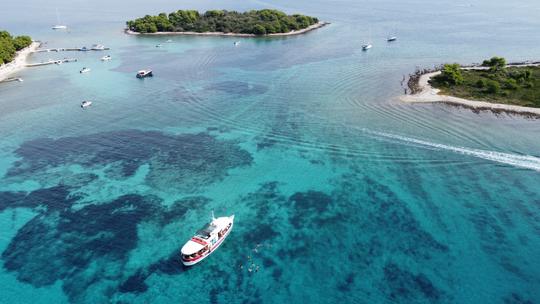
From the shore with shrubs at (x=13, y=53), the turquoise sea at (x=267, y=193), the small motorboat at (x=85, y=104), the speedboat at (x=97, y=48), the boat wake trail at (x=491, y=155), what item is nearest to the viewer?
the turquoise sea at (x=267, y=193)

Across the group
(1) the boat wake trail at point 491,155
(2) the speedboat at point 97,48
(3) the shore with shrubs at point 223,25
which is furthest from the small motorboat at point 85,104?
(3) the shore with shrubs at point 223,25

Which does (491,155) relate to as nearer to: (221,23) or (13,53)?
(221,23)

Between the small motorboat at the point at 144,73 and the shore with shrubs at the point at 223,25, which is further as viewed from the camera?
the shore with shrubs at the point at 223,25

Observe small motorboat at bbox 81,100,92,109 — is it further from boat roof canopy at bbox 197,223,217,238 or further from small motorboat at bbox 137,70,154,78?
boat roof canopy at bbox 197,223,217,238

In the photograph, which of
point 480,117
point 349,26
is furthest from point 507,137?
point 349,26

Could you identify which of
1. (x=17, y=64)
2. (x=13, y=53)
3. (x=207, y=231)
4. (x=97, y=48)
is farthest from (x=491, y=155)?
(x=13, y=53)

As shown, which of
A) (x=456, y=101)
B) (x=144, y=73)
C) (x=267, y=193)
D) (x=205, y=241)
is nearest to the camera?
(x=205, y=241)

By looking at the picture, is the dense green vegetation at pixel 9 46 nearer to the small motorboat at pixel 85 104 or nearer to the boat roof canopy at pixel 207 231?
the small motorboat at pixel 85 104

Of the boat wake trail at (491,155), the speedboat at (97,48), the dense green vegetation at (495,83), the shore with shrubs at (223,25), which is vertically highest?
the shore with shrubs at (223,25)
